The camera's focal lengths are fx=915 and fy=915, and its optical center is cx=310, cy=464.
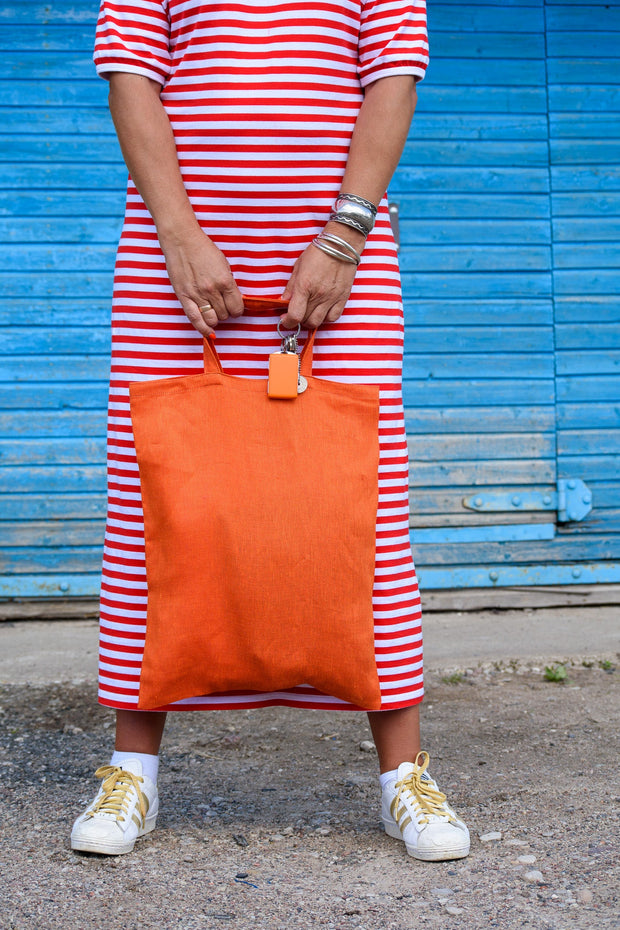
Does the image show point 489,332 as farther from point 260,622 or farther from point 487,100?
point 260,622

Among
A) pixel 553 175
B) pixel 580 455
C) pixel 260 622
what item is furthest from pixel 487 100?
pixel 260 622

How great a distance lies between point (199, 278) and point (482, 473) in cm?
253

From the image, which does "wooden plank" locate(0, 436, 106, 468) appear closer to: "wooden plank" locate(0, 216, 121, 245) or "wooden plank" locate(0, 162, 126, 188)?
"wooden plank" locate(0, 216, 121, 245)

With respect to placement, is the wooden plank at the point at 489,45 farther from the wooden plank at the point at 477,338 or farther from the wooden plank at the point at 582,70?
the wooden plank at the point at 477,338

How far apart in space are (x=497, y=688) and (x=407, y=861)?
128 cm

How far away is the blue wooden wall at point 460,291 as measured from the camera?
150 inches

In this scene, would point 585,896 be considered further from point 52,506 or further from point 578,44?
point 578,44

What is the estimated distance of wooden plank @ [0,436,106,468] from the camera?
3850 mm

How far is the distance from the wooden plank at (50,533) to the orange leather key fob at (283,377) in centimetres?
241

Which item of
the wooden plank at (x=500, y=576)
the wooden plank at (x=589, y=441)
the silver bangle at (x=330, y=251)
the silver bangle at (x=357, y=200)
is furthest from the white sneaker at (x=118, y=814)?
the wooden plank at (x=589, y=441)

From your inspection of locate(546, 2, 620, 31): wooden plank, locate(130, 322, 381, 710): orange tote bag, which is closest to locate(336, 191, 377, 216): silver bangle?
locate(130, 322, 381, 710): orange tote bag

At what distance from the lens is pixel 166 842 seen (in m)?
1.79

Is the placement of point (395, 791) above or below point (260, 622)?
below

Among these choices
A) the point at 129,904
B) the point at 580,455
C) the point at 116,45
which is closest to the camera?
the point at 129,904
